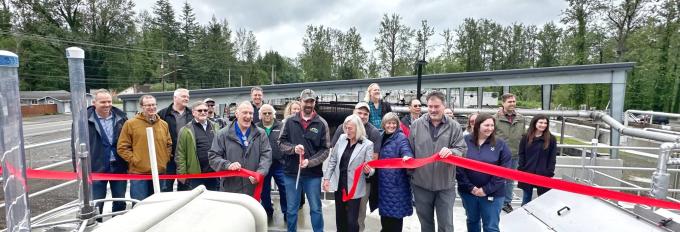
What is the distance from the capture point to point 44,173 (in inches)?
150

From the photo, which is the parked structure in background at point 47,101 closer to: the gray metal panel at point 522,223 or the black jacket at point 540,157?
the black jacket at point 540,157

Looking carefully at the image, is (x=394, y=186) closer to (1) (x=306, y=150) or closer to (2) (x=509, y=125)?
(1) (x=306, y=150)

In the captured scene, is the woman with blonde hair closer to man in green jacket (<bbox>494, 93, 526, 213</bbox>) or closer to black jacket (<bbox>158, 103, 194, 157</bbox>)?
man in green jacket (<bbox>494, 93, 526, 213</bbox>)

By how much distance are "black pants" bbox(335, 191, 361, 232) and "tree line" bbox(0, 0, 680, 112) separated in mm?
36498

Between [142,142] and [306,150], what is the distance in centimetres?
185

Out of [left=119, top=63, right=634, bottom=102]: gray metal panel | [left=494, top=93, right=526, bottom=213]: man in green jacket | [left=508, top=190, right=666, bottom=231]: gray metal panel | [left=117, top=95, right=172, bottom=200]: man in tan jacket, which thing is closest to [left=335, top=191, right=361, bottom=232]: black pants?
[left=508, top=190, right=666, bottom=231]: gray metal panel

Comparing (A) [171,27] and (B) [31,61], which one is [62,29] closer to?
(B) [31,61]

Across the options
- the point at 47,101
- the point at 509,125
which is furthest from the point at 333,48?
the point at 509,125

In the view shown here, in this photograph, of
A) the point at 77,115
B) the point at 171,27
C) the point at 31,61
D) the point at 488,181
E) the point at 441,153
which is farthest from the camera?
the point at 171,27

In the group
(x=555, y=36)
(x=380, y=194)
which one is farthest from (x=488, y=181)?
(x=555, y=36)

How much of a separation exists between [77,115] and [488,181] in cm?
330

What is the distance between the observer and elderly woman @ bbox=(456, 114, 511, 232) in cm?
340

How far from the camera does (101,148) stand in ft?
12.9

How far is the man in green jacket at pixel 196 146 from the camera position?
13.0 feet
